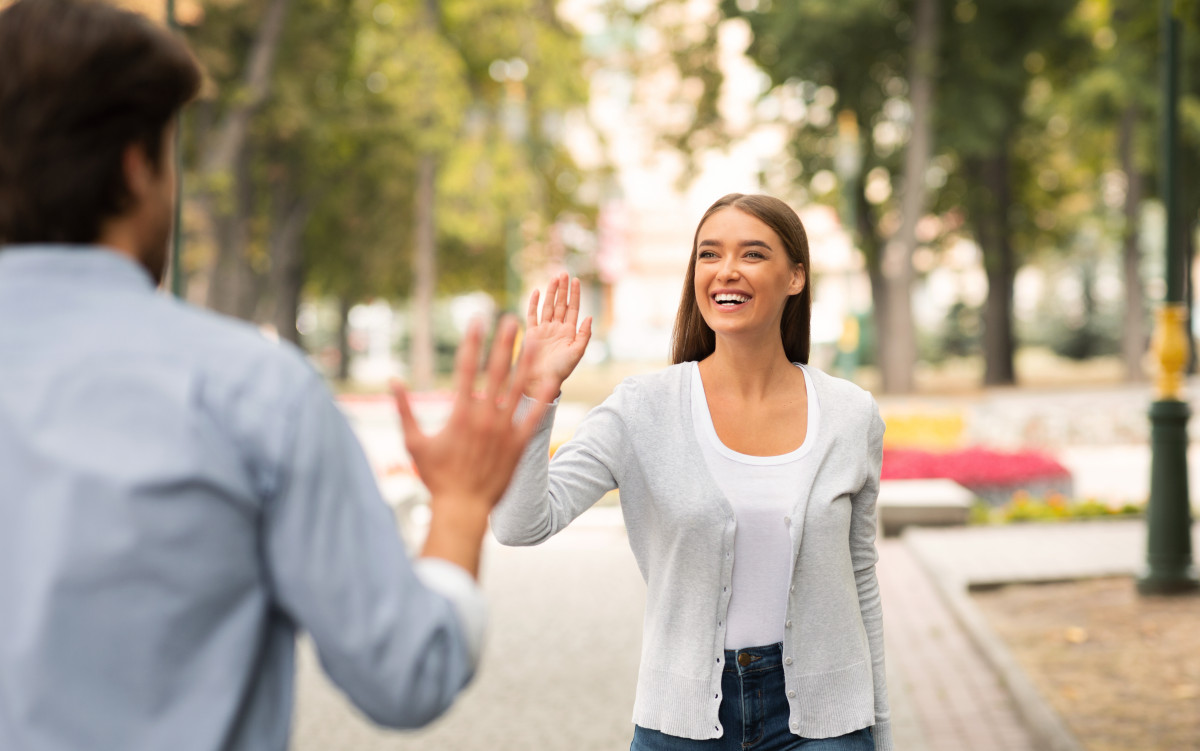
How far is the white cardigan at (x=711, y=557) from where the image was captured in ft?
9.55

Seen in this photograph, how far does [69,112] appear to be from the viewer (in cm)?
149

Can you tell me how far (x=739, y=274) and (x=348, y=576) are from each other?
186cm

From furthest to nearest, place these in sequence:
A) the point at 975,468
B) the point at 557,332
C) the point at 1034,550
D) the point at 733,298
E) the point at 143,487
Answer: the point at 975,468 < the point at 1034,550 < the point at 733,298 < the point at 557,332 < the point at 143,487

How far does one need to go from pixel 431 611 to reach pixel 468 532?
0.52 feet

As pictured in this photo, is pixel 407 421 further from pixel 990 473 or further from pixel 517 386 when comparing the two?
pixel 990 473

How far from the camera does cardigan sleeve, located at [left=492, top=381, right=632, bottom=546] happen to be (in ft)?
8.54

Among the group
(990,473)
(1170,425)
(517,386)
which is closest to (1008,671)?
(1170,425)

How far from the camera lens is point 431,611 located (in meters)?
1.52

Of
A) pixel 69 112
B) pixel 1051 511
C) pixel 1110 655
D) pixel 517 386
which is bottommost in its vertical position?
pixel 1051 511

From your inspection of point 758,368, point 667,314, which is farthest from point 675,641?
point 667,314

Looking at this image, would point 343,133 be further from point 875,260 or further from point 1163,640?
point 1163,640

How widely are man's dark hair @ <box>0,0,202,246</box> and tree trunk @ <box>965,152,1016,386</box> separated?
107 feet

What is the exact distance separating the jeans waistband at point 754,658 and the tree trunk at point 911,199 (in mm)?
26371

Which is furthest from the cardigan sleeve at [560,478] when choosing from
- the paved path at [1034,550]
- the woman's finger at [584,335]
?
the paved path at [1034,550]
